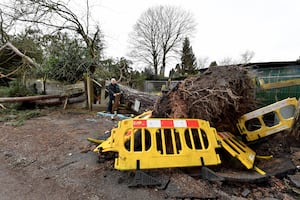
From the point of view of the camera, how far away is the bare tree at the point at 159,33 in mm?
23422

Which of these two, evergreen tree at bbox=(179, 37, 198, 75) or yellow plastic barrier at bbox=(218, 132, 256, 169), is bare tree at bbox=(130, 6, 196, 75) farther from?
yellow plastic barrier at bbox=(218, 132, 256, 169)

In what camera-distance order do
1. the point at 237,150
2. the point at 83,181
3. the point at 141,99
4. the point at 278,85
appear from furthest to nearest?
1. the point at 141,99
2. the point at 278,85
3. the point at 237,150
4. the point at 83,181

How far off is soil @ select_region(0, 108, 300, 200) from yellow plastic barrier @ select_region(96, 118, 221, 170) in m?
0.22

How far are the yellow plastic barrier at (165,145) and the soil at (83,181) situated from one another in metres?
0.22

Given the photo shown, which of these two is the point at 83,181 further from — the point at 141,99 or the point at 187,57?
the point at 187,57

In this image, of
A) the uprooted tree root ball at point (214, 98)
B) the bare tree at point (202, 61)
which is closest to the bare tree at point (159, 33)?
the bare tree at point (202, 61)

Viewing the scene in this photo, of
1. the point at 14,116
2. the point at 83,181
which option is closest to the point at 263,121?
the point at 83,181

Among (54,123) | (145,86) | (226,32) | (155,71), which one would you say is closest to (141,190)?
(54,123)

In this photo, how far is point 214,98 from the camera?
10.2 feet

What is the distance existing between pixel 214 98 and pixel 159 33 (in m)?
22.6

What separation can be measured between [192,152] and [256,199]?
0.94 meters

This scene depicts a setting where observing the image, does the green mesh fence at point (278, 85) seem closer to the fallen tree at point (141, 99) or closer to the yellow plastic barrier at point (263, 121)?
the yellow plastic barrier at point (263, 121)

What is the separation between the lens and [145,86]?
51.1 feet

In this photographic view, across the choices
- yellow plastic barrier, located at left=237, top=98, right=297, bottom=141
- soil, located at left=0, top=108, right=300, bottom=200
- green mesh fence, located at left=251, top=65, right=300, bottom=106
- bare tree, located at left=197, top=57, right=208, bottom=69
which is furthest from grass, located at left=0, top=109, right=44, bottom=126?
bare tree, located at left=197, top=57, right=208, bottom=69
